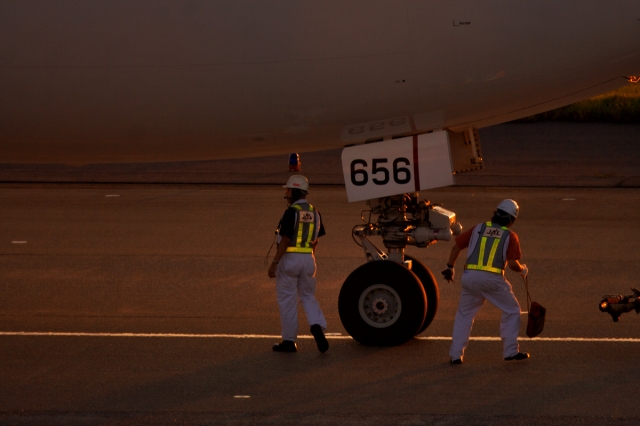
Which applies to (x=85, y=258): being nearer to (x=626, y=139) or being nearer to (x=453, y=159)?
(x=453, y=159)

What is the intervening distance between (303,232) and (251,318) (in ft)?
5.80

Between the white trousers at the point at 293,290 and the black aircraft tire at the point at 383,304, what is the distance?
0.30 meters

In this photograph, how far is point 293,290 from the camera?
9117 millimetres

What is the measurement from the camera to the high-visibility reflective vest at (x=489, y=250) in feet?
28.2

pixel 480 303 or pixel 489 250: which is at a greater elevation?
pixel 489 250

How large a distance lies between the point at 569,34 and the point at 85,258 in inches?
307

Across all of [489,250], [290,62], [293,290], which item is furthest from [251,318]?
[290,62]

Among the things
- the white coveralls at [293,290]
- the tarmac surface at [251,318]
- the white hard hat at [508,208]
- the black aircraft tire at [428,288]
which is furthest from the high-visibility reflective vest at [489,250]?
the white coveralls at [293,290]

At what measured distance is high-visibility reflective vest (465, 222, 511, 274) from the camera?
28.2 ft

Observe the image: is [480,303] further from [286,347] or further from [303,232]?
[286,347]

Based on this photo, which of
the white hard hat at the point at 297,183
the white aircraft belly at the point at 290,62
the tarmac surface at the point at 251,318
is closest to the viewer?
the tarmac surface at the point at 251,318

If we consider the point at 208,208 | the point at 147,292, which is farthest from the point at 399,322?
the point at 208,208

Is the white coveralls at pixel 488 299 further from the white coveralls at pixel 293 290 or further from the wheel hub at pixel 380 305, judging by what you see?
the white coveralls at pixel 293 290

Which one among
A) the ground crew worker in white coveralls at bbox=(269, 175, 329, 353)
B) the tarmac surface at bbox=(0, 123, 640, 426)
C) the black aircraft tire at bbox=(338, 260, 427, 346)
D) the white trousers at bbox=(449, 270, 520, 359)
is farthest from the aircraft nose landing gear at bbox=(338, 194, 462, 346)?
the white trousers at bbox=(449, 270, 520, 359)
